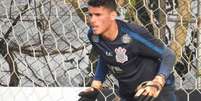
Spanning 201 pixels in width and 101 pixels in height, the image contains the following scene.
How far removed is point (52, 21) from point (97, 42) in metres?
0.55

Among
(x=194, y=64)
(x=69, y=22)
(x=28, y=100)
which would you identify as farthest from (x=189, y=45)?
(x=28, y=100)

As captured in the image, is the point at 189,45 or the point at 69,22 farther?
the point at 69,22

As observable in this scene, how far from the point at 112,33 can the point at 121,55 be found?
0.06m

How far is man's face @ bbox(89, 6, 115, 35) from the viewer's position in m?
1.36

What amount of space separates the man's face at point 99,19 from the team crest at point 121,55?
0.08 metres

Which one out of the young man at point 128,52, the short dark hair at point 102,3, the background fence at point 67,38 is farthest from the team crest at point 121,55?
the background fence at point 67,38

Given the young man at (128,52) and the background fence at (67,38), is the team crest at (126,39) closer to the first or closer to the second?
the young man at (128,52)

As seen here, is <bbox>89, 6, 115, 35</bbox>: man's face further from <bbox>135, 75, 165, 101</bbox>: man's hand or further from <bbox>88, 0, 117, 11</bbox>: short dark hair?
<bbox>135, 75, 165, 101</bbox>: man's hand

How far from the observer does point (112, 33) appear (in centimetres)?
142

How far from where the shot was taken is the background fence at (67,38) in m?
1.85

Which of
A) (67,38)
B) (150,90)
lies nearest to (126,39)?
(150,90)

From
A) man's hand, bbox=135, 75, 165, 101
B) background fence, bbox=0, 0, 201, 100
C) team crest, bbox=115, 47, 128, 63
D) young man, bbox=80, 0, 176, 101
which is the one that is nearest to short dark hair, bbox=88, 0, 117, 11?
young man, bbox=80, 0, 176, 101

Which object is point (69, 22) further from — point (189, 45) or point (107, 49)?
point (107, 49)

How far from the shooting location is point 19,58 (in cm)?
205
